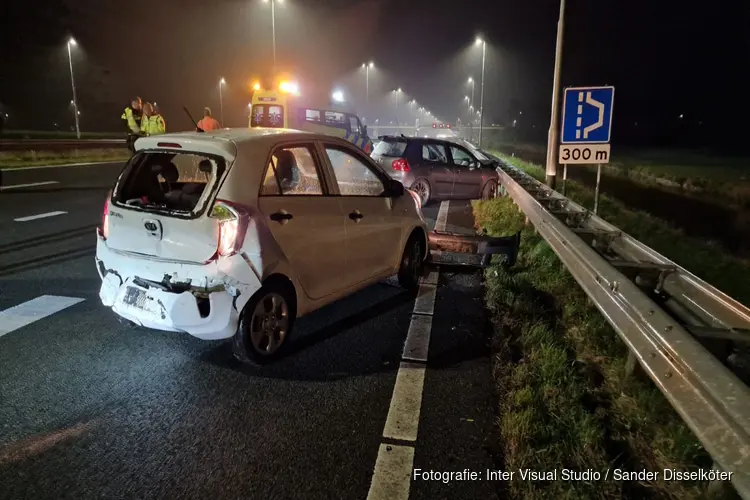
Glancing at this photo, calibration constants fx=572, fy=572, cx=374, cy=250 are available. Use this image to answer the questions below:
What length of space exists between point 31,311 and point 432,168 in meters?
9.41

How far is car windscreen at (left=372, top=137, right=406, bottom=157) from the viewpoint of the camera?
13.1 m

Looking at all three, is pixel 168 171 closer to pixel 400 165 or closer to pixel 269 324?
pixel 269 324

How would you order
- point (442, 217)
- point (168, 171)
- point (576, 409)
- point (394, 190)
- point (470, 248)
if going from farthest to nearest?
point (442, 217)
point (470, 248)
point (394, 190)
point (168, 171)
point (576, 409)

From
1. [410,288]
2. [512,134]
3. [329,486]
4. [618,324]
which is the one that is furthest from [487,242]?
[512,134]

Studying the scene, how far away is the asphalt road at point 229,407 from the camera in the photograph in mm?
3002

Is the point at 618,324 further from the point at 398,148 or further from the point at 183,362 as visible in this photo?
the point at 398,148

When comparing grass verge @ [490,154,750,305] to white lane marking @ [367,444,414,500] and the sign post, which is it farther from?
white lane marking @ [367,444,414,500]

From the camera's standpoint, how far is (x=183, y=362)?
175 inches

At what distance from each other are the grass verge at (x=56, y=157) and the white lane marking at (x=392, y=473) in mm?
20623

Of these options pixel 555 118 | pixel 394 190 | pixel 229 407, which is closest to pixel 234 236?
pixel 229 407

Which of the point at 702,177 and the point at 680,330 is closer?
the point at 680,330

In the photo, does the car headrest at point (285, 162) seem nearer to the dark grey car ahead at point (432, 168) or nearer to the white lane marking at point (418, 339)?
the white lane marking at point (418, 339)

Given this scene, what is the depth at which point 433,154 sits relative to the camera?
1352cm

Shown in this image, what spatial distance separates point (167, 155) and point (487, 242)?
473cm
